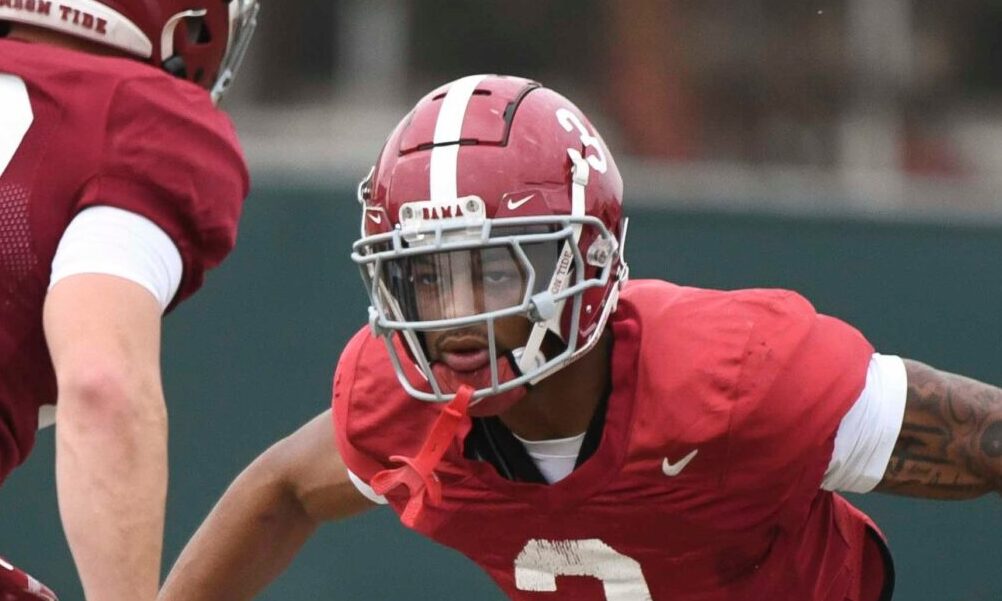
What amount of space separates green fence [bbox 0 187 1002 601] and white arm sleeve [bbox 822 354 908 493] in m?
1.94

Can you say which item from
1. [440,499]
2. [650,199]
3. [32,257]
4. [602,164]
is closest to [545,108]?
[602,164]

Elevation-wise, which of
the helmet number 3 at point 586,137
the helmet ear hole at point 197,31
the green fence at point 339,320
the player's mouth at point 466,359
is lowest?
the green fence at point 339,320

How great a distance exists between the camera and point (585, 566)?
2.41 meters

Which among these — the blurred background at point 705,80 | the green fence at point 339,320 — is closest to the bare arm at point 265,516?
the green fence at point 339,320

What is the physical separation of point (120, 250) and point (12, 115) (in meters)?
0.24

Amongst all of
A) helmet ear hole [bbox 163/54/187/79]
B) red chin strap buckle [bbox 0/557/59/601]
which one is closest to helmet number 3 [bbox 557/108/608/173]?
helmet ear hole [bbox 163/54/187/79]

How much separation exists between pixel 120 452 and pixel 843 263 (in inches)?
113

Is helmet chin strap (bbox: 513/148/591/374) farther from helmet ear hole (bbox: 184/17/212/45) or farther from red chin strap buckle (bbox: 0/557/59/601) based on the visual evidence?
red chin strap buckle (bbox: 0/557/59/601)

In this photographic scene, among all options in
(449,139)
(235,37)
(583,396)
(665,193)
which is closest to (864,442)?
(583,396)

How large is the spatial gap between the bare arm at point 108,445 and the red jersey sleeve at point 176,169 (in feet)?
0.58

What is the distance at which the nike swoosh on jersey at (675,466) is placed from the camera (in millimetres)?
2260

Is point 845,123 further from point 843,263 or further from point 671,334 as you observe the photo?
point 671,334

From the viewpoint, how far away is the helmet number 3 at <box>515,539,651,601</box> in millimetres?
2385

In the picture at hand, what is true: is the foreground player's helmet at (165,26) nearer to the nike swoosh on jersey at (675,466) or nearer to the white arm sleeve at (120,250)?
the white arm sleeve at (120,250)
